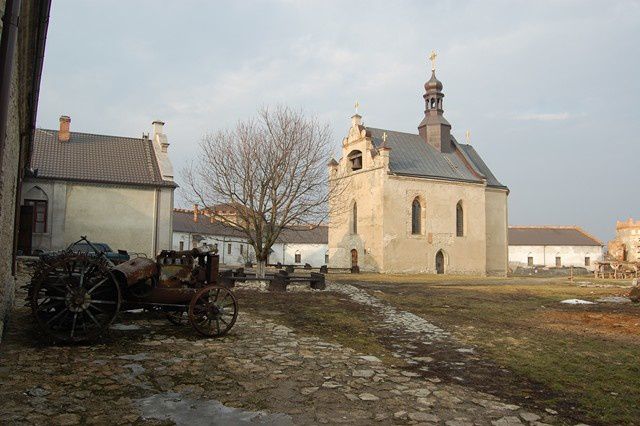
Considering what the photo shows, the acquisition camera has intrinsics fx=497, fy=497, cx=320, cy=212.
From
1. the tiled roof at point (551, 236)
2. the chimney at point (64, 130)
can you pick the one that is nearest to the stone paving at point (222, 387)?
the chimney at point (64, 130)

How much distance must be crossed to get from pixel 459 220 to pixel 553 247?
36.9 meters

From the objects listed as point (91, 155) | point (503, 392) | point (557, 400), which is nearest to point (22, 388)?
point (503, 392)

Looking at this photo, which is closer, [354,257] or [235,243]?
[354,257]

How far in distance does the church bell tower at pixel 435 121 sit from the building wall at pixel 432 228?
4.52 metres

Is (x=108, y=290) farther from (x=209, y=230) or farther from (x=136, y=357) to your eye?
(x=209, y=230)

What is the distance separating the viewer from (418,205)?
36469 mm

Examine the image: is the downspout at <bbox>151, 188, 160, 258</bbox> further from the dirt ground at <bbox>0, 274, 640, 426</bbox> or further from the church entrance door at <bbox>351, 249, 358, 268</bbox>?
the church entrance door at <bbox>351, 249, 358, 268</bbox>

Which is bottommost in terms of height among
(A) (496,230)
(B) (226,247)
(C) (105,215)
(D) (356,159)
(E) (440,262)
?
(E) (440,262)

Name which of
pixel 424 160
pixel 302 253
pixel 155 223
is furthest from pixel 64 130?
pixel 302 253

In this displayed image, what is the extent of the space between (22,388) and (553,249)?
72.2 metres

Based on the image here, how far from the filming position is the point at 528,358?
7.07 metres

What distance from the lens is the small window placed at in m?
23.5

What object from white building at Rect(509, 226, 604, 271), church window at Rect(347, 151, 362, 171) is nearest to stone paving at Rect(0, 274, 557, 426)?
church window at Rect(347, 151, 362, 171)

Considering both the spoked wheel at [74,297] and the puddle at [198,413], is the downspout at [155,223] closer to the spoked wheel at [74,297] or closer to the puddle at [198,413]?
the spoked wheel at [74,297]
